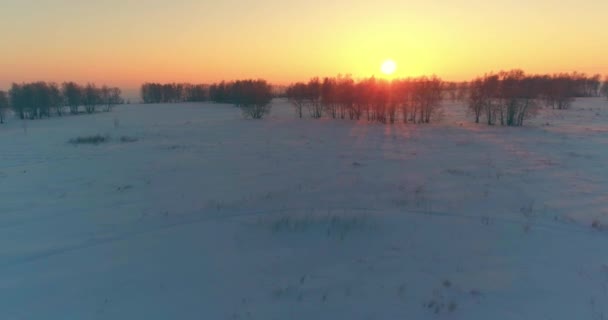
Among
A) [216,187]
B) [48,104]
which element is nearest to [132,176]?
[216,187]

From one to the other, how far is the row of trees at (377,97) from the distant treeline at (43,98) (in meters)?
55.3

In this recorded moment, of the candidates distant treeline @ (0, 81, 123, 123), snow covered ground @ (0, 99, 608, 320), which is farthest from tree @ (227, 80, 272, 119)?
distant treeline @ (0, 81, 123, 123)

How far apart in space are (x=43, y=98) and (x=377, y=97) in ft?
228

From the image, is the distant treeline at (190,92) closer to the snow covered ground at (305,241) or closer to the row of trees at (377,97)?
the row of trees at (377,97)

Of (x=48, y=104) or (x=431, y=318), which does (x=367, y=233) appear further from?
(x=48, y=104)

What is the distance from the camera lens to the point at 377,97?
47.9m

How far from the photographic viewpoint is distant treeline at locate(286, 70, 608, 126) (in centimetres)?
3947

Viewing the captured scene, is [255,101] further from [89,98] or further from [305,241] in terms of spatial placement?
[89,98]

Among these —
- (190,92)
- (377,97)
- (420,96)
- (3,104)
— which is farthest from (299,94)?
(190,92)

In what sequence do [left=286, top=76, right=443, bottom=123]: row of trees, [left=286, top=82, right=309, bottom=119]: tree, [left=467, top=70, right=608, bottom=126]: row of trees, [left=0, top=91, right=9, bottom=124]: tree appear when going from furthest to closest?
1. [left=0, top=91, right=9, bottom=124]: tree
2. [left=286, top=82, right=309, bottom=119]: tree
3. [left=286, top=76, right=443, bottom=123]: row of trees
4. [left=467, top=70, right=608, bottom=126]: row of trees

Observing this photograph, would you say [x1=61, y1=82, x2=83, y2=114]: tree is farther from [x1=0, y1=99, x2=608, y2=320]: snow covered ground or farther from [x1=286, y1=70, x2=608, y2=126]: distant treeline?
[x1=0, y1=99, x2=608, y2=320]: snow covered ground

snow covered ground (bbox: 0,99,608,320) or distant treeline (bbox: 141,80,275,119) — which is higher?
distant treeline (bbox: 141,80,275,119)

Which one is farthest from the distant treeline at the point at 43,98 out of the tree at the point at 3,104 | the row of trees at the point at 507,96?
the row of trees at the point at 507,96

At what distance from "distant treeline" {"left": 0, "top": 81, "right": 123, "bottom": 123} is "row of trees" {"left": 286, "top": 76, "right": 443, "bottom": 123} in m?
55.3
